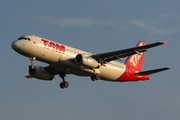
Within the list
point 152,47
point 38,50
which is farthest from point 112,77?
point 38,50

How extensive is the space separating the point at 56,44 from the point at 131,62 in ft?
58.6

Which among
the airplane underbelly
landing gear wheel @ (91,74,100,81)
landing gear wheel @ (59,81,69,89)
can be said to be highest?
the airplane underbelly

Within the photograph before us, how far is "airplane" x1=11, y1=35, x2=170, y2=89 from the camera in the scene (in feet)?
140

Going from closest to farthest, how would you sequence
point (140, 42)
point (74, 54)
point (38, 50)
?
point (38, 50) < point (74, 54) < point (140, 42)

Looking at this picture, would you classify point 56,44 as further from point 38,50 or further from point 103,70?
point 103,70

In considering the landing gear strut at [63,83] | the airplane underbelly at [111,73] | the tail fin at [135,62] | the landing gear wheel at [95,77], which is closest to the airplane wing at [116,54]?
the airplane underbelly at [111,73]

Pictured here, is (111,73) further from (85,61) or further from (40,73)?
(40,73)

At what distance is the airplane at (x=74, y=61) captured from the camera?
42750 mm

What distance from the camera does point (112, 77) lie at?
166ft

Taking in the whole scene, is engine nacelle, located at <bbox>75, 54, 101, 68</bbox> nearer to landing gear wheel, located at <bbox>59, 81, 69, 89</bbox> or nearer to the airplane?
the airplane

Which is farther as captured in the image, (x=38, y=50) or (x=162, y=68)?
(x=162, y=68)

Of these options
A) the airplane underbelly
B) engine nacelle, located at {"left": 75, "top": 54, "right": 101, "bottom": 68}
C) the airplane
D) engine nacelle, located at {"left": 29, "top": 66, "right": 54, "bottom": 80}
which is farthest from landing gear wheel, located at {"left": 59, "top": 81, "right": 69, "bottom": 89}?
engine nacelle, located at {"left": 75, "top": 54, "right": 101, "bottom": 68}

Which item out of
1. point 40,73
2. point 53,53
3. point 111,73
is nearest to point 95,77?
point 111,73

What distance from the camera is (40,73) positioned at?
5122 centimetres
